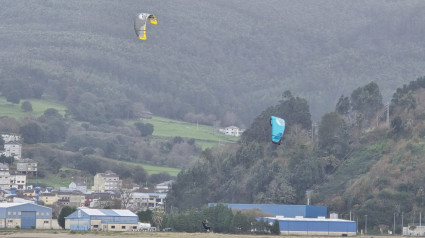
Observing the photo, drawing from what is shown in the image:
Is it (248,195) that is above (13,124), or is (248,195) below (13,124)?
below

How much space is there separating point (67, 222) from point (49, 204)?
35064 mm

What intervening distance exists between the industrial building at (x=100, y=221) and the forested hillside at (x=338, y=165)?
25061 millimetres

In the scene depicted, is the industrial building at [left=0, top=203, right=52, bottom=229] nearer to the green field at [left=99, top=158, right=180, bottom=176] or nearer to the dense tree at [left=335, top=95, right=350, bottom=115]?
the dense tree at [left=335, top=95, right=350, bottom=115]

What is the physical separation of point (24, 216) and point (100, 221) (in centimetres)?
720

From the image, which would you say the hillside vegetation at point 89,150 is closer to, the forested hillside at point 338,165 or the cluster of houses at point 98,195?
the cluster of houses at point 98,195

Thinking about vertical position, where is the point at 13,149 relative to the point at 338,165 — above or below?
above

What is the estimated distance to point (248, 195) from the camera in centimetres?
13012

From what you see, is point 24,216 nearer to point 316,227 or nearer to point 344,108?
point 316,227

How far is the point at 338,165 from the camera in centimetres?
13000

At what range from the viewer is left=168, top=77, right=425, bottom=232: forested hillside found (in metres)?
112

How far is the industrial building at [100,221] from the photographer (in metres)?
94.4

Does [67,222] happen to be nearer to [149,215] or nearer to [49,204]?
[149,215]

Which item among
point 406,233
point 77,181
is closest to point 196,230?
point 406,233

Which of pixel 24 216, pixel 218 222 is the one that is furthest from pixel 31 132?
pixel 218 222
